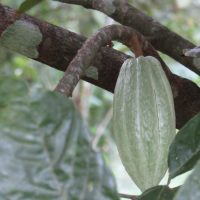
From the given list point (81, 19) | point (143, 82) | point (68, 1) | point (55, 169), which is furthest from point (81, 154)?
point (81, 19)

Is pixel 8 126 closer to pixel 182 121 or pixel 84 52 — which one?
pixel 84 52

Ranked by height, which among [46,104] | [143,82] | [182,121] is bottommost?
[182,121]

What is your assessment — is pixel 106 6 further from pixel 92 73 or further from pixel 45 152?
pixel 45 152

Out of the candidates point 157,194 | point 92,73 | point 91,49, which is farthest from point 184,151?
point 92,73

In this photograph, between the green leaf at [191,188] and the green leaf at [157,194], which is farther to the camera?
the green leaf at [157,194]

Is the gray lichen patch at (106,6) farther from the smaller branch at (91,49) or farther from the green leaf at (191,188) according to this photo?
the green leaf at (191,188)

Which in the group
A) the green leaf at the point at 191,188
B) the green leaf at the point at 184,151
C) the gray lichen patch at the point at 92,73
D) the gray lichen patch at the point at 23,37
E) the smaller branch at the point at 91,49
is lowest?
the gray lichen patch at the point at 92,73

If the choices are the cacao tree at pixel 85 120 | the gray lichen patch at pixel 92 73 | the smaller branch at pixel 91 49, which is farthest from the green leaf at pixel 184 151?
the gray lichen patch at pixel 92 73
